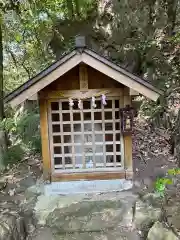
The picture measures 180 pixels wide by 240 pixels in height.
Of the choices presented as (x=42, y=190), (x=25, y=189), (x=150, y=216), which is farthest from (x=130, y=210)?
(x=25, y=189)

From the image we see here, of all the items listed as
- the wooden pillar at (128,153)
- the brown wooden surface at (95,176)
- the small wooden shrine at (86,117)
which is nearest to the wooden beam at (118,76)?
the small wooden shrine at (86,117)

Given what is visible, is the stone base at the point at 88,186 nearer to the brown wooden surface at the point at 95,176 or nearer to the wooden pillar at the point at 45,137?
the brown wooden surface at the point at 95,176

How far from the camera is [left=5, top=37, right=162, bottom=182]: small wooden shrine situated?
5.53 meters

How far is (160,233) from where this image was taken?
4.53m

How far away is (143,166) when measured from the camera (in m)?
7.43

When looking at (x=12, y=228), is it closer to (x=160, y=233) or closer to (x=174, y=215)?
(x=160, y=233)

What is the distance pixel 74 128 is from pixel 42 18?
22.6 ft

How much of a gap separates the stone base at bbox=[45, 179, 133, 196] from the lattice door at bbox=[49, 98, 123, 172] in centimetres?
27

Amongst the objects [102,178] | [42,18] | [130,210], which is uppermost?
[42,18]

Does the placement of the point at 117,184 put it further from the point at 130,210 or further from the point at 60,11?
the point at 60,11

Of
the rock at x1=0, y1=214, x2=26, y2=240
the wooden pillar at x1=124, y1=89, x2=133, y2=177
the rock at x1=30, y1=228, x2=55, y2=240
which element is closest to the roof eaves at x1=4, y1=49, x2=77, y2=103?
the wooden pillar at x1=124, y1=89, x2=133, y2=177

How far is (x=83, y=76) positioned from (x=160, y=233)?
3.14 meters

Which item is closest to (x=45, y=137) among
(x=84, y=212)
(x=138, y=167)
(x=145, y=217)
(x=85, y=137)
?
(x=85, y=137)

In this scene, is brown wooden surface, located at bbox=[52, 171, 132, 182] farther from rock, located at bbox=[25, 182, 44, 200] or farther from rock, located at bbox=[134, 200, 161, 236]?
rock, located at bbox=[134, 200, 161, 236]
